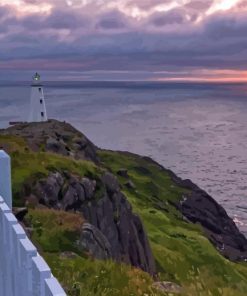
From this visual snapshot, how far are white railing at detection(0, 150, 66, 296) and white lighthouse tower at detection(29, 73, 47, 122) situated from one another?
2729 inches

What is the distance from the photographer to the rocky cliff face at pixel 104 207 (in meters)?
21.7

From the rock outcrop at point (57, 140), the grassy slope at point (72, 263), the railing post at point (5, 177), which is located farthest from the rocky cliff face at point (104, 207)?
the rock outcrop at point (57, 140)

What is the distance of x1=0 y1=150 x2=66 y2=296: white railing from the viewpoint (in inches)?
186

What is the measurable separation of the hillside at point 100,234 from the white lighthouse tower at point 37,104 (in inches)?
335

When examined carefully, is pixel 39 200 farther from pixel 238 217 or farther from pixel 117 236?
pixel 238 217

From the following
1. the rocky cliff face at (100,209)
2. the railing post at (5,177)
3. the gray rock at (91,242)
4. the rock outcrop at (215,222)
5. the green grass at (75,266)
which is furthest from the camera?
the rock outcrop at (215,222)

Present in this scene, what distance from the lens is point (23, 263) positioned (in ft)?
18.5

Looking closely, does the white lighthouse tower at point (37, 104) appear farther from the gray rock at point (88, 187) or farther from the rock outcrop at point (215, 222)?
the gray rock at point (88, 187)

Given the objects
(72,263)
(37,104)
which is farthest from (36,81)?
(72,263)

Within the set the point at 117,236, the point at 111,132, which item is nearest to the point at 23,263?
the point at 117,236

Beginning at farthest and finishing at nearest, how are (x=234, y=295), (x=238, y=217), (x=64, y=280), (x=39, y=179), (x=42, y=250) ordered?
(x=238, y=217)
(x=39, y=179)
(x=42, y=250)
(x=64, y=280)
(x=234, y=295)

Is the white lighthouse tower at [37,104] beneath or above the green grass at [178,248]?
above

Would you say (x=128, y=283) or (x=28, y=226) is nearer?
(x=128, y=283)

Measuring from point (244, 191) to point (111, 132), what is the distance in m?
89.7
